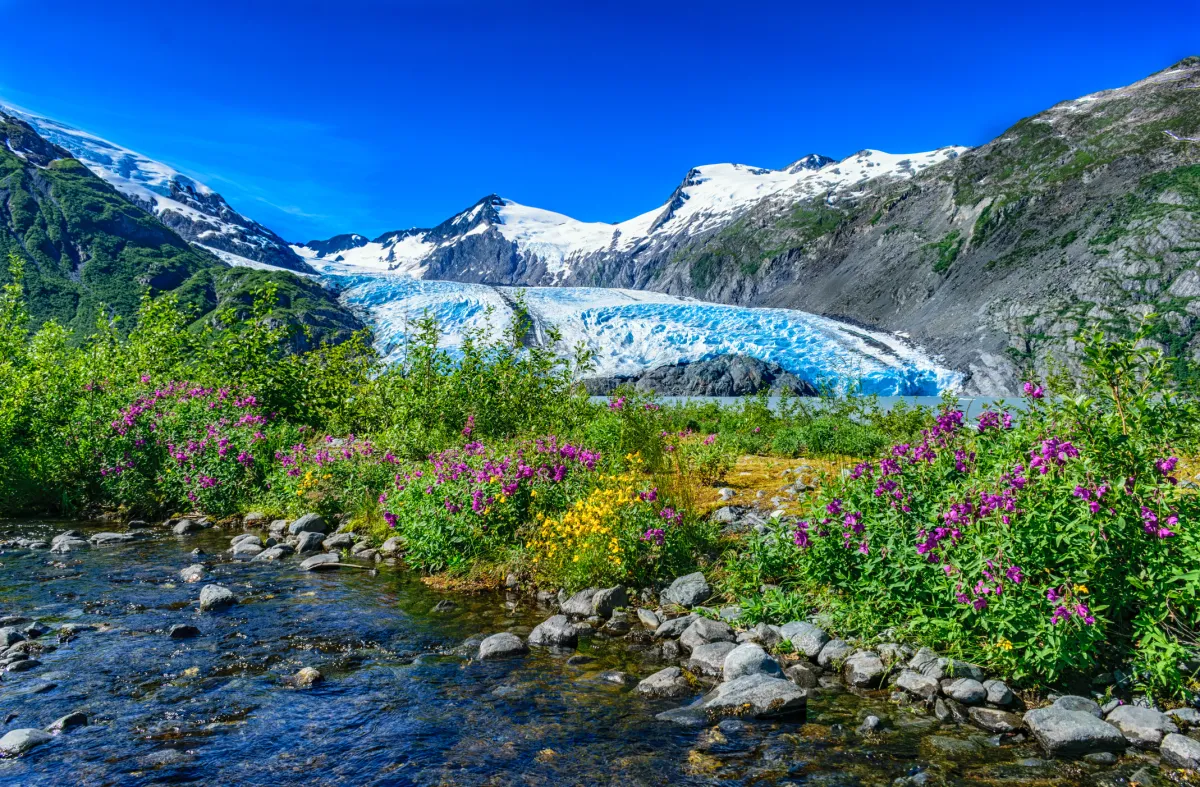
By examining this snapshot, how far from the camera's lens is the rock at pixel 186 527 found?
12406 mm

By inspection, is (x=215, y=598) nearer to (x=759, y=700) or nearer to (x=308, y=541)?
(x=308, y=541)

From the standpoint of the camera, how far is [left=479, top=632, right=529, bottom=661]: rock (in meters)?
6.70

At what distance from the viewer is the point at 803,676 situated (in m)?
5.84

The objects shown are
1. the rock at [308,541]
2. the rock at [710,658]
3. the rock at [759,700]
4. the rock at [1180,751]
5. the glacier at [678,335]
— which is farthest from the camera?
the glacier at [678,335]

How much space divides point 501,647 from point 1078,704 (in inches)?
186

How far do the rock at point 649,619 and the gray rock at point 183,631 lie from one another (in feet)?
15.0

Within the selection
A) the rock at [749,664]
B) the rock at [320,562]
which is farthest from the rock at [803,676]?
the rock at [320,562]

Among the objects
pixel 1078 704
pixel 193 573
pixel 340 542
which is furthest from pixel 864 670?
pixel 193 573

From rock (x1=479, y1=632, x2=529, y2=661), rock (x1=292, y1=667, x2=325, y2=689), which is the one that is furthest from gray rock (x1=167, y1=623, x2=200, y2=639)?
rock (x1=479, y1=632, x2=529, y2=661)

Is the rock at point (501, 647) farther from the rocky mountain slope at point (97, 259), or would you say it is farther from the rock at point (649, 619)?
the rocky mountain slope at point (97, 259)

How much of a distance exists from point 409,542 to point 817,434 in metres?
10.5

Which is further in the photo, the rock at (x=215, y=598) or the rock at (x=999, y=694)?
the rock at (x=215, y=598)

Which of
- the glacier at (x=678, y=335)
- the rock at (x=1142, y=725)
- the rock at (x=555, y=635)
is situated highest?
the glacier at (x=678, y=335)

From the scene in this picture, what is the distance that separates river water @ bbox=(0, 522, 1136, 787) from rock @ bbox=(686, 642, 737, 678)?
397 millimetres
